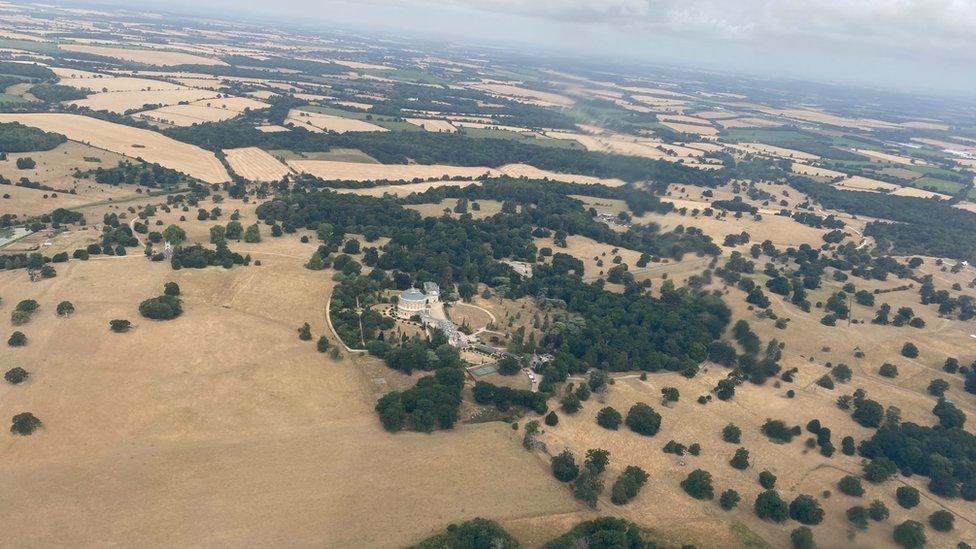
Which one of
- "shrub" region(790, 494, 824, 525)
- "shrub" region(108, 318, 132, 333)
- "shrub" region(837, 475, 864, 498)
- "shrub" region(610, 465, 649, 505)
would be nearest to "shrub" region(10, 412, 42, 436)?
"shrub" region(108, 318, 132, 333)

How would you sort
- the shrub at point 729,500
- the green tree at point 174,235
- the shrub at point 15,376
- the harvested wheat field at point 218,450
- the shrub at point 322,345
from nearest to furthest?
the harvested wheat field at point 218,450
the shrub at point 729,500
the shrub at point 15,376
the shrub at point 322,345
the green tree at point 174,235

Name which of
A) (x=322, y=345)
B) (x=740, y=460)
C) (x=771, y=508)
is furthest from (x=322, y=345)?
(x=771, y=508)

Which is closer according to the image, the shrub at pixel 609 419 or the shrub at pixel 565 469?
the shrub at pixel 565 469

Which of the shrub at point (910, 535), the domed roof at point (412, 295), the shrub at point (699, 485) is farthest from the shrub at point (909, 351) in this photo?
the domed roof at point (412, 295)

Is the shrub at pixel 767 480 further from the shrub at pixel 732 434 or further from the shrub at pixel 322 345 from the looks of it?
the shrub at pixel 322 345

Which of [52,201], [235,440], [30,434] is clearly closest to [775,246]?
[235,440]

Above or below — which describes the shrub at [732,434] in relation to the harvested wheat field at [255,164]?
below
